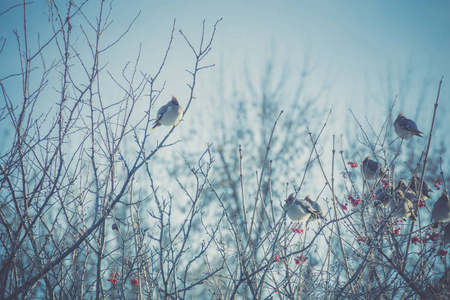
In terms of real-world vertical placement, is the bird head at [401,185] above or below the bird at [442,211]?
above

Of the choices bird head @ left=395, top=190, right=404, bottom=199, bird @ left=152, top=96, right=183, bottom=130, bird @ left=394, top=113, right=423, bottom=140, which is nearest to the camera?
bird head @ left=395, top=190, right=404, bottom=199

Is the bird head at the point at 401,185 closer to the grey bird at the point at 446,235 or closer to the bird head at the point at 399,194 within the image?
the bird head at the point at 399,194

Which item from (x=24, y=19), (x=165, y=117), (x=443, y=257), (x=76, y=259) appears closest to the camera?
(x=24, y=19)

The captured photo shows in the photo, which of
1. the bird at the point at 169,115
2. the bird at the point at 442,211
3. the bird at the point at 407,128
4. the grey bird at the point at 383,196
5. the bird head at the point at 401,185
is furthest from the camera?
the bird at the point at 169,115

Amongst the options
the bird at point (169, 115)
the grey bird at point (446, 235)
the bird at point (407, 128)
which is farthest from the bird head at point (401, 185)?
the bird at point (169, 115)

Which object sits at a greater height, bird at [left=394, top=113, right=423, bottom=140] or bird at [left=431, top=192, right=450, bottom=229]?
bird at [left=394, top=113, right=423, bottom=140]

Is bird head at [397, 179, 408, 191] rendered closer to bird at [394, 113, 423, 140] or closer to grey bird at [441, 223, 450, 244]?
grey bird at [441, 223, 450, 244]

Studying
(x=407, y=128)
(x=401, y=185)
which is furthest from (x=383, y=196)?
(x=407, y=128)

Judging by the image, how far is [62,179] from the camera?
2.91m

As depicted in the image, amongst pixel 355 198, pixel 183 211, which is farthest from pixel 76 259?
pixel 183 211

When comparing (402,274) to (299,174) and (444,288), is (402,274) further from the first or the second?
(299,174)

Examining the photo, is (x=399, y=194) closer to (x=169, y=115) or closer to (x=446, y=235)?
(x=446, y=235)

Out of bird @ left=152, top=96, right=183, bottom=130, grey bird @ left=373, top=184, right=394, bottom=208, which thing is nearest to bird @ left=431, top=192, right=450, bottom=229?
grey bird @ left=373, top=184, right=394, bottom=208

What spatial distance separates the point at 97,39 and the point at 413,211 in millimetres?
3335
